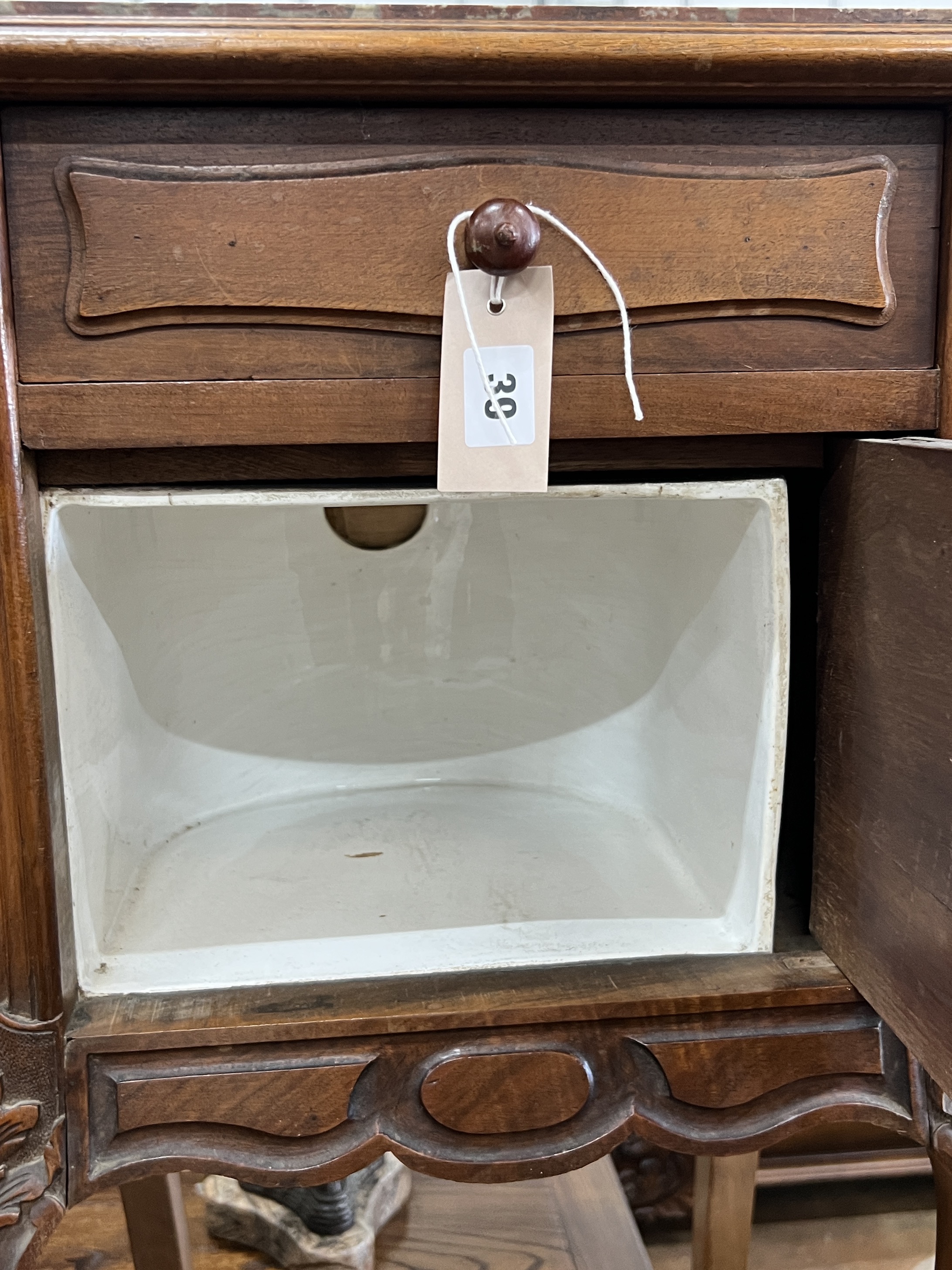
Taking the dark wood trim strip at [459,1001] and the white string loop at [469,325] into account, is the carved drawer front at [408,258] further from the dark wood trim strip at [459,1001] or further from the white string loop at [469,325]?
the dark wood trim strip at [459,1001]

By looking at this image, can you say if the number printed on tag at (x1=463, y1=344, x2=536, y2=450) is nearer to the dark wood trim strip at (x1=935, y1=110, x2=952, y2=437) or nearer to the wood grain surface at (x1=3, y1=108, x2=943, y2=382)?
the wood grain surface at (x1=3, y1=108, x2=943, y2=382)

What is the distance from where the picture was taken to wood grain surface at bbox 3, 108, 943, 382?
1.53ft

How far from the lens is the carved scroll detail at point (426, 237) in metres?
0.47

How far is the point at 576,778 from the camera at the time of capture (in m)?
0.99

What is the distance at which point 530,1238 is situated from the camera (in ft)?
3.24

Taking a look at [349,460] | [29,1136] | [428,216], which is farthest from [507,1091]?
[428,216]

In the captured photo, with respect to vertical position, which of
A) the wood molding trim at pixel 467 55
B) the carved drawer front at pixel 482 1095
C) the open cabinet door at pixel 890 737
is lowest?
the carved drawer front at pixel 482 1095

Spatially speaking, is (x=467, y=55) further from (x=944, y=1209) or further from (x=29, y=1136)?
(x=944, y=1209)

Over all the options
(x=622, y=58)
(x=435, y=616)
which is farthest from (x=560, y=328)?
(x=435, y=616)

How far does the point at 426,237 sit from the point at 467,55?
0.26 ft

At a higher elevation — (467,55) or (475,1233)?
(467,55)

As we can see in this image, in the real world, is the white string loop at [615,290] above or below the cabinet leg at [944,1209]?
above

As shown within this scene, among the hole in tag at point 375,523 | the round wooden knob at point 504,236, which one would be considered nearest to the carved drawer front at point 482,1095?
the round wooden knob at point 504,236

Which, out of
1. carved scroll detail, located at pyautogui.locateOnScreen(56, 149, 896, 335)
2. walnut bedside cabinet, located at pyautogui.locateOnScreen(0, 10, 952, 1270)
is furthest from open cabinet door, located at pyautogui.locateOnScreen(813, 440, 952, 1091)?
carved scroll detail, located at pyautogui.locateOnScreen(56, 149, 896, 335)
